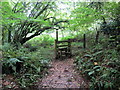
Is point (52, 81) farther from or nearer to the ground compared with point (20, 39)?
nearer to the ground

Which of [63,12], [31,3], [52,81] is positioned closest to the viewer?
[52,81]

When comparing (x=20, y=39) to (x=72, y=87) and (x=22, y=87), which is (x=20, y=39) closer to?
(x=22, y=87)

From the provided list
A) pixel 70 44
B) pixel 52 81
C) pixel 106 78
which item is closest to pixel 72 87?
pixel 52 81

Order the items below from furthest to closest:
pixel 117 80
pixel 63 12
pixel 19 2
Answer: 1. pixel 63 12
2. pixel 19 2
3. pixel 117 80

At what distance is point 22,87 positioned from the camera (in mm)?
3104

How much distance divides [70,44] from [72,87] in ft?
16.4

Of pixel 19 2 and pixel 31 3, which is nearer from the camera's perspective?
pixel 19 2

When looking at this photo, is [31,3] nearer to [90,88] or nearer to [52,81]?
[52,81]

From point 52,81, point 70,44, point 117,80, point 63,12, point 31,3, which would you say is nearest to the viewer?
point 117,80

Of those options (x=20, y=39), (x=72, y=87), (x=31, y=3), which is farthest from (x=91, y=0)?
(x=72, y=87)

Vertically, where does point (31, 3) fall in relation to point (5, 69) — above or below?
above

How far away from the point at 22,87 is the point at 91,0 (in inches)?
312

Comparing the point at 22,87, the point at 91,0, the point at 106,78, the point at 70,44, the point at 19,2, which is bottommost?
the point at 22,87

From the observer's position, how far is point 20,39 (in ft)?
23.6
